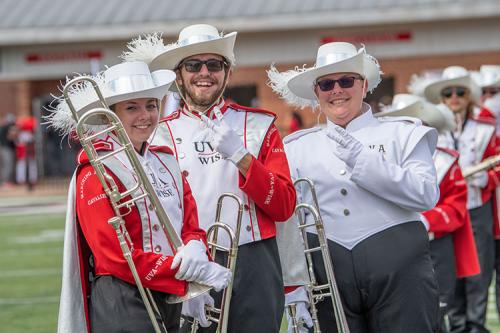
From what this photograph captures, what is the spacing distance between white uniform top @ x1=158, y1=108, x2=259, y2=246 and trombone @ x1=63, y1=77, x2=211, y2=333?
2.00 ft

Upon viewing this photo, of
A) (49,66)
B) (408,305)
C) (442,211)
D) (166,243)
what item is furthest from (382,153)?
(49,66)

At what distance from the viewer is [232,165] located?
209 inches

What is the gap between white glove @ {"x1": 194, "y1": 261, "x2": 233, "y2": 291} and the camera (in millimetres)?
4594

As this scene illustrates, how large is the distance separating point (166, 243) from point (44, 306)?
20.5 feet

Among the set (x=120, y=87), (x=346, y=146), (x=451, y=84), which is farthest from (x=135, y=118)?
(x=451, y=84)

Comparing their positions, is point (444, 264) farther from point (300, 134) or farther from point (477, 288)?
point (300, 134)

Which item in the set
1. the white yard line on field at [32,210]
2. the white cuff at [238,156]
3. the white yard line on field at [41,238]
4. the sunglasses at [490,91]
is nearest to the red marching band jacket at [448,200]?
the sunglasses at [490,91]

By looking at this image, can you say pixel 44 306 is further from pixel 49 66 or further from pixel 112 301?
pixel 49 66

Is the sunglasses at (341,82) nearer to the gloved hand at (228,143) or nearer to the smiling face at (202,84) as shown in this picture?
the smiling face at (202,84)

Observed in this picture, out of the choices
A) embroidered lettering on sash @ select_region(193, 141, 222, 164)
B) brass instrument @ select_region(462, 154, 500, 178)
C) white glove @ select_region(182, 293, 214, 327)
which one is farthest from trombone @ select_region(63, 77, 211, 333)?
brass instrument @ select_region(462, 154, 500, 178)

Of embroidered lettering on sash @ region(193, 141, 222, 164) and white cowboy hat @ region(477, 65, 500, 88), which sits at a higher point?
white cowboy hat @ region(477, 65, 500, 88)

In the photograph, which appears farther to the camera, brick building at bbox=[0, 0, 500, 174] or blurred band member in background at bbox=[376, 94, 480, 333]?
brick building at bbox=[0, 0, 500, 174]

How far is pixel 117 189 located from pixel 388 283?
142 cm

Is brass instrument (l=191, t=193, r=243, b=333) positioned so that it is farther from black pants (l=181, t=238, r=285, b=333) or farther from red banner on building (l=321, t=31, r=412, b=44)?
red banner on building (l=321, t=31, r=412, b=44)
